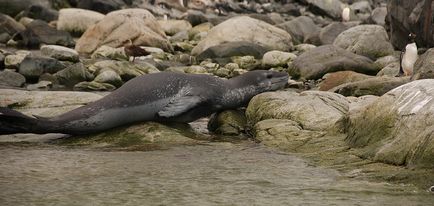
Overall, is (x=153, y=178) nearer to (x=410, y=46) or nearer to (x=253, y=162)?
(x=253, y=162)

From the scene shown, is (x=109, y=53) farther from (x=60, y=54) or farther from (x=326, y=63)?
(x=326, y=63)

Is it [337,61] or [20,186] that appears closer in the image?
[20,186]

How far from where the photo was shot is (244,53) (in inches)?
768

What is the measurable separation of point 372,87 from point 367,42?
29.0 feet

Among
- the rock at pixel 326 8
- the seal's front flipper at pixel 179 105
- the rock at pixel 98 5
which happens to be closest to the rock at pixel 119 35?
the rock at pixel 98 5

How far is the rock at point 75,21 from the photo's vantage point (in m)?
24.7

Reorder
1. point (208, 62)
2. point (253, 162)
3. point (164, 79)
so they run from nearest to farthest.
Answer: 1. point (253, 162)
2. point (164, 79)
3. point (208, 62)

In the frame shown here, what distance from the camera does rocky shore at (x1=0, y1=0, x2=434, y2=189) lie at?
5.69 m

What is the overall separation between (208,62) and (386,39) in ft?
16.1

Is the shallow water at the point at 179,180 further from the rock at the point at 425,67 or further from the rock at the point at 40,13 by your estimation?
the rock at the point at 40,13

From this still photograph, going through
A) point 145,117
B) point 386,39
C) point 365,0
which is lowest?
point 365,0

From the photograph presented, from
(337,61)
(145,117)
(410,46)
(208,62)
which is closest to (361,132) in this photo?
(145,117)

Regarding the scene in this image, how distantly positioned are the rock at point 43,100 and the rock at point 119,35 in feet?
37.6

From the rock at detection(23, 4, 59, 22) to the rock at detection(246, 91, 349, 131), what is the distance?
67.1 ft
